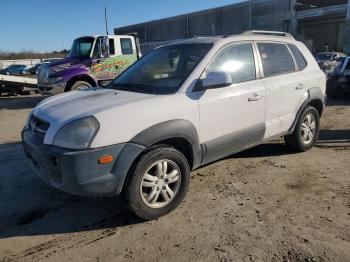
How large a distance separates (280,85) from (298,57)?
0.87 metres

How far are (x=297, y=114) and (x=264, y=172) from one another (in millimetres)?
1047

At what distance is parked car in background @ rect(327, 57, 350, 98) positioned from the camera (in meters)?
11.1

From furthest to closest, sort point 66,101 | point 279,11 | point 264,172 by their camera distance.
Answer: point 279,11, point 264,172, point 66,101

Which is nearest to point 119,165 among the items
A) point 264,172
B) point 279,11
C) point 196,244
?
point 196,244

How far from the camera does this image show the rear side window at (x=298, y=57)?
18.0 feet

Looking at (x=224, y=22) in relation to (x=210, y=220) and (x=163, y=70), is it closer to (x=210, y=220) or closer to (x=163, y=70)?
(x=163, y=70)

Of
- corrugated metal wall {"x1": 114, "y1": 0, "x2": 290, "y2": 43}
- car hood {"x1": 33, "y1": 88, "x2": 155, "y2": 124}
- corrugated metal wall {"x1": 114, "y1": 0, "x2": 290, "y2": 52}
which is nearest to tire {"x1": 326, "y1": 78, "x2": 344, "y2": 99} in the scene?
car hood {"x1": 33, "y1": 88, "x2": 155, "y2": 124}

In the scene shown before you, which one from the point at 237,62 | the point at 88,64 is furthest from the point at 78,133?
the point at 88,64

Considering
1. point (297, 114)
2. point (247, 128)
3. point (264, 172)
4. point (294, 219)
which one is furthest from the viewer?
point (297, 114)

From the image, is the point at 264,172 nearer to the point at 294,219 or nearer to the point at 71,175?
the point at 294,219

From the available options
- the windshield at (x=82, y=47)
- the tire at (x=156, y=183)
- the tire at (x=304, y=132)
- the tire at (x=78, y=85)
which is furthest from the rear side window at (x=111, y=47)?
the tire at (x=156, y=183)

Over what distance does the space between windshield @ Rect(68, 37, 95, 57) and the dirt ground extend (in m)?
7.15

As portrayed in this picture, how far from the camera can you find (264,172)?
16.6 ft

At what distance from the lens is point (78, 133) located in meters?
3.27
